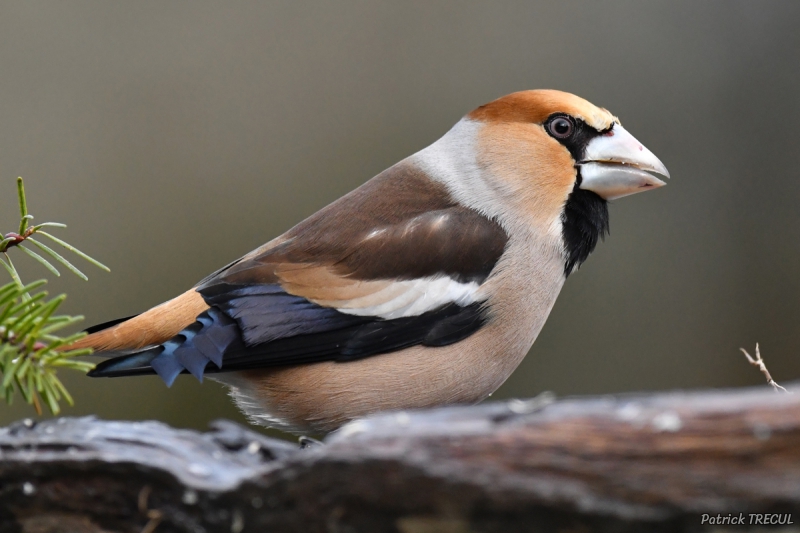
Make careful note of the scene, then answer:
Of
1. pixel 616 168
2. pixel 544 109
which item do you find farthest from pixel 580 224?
pixel 544 109

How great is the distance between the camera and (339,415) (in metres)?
1.58

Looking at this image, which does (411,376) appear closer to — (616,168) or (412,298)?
(412,298)

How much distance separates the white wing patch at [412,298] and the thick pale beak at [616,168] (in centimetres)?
39

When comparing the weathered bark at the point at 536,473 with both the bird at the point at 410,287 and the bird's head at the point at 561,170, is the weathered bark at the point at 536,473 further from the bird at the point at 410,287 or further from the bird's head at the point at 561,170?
the bird's head at the point at 561,170

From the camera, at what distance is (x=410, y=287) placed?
5.56 ft

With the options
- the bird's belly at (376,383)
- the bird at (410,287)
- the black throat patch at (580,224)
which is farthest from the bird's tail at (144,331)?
the black throat patch at (580,224)

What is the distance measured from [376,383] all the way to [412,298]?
0.66ft

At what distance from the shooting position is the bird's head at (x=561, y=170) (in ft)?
5.95

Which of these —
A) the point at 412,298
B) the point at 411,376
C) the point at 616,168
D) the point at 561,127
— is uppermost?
the point at 561,127

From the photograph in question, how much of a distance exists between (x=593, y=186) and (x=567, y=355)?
203 cm

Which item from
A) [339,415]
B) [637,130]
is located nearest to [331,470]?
[339,415]

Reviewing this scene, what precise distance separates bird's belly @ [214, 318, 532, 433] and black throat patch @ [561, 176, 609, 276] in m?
0.28

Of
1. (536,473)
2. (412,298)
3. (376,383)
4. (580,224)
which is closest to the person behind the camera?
(536,473)

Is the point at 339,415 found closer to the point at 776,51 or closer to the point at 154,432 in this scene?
the point at 154,432
